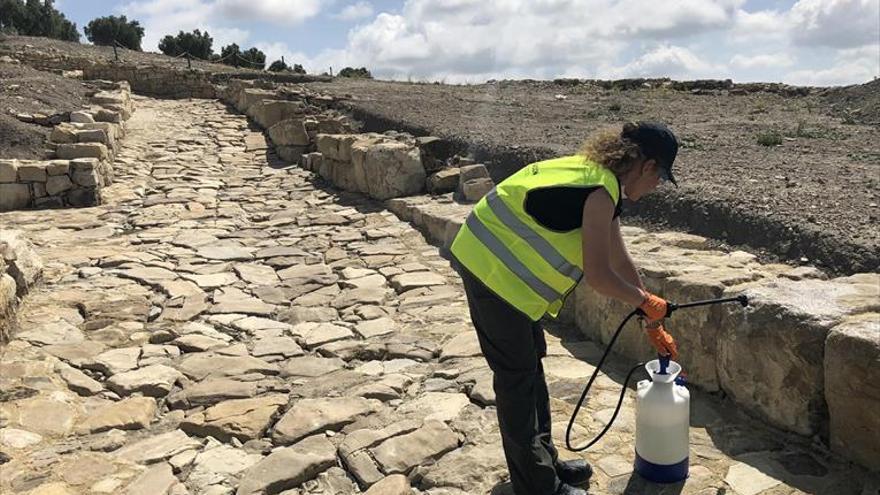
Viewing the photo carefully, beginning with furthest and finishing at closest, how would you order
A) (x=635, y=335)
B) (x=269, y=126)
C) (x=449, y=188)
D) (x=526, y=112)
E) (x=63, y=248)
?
(x=269, y=126)
(x=526, y=112)
(x=449, y=188)
(x=63, y=248)
(x=635, y=335)

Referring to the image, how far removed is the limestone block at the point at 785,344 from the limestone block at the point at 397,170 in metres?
5.85

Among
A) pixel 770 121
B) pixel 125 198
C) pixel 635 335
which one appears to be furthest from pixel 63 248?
pixel 770 121

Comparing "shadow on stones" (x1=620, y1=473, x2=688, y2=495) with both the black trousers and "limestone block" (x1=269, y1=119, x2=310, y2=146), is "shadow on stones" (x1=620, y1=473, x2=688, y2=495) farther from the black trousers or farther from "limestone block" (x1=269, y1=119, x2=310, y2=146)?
"limestone block" (x1=269, y1=119, x2=310, y2=146)

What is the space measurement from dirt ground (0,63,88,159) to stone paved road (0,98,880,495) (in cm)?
301

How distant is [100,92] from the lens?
54.7ft

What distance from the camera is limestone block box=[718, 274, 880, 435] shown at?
3270 mm

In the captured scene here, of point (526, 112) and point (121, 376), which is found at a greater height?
point (526, 112)

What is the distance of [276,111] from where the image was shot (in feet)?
48.8

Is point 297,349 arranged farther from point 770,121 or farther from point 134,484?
point 770,121

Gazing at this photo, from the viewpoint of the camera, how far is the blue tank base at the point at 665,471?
306cm

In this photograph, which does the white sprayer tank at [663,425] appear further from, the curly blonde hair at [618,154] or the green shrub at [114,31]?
the green shrub at [114,31]

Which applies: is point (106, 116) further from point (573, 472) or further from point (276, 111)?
point (573, 472)

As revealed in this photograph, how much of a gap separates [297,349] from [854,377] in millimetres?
3302

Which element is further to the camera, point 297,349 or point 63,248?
point 63,248
